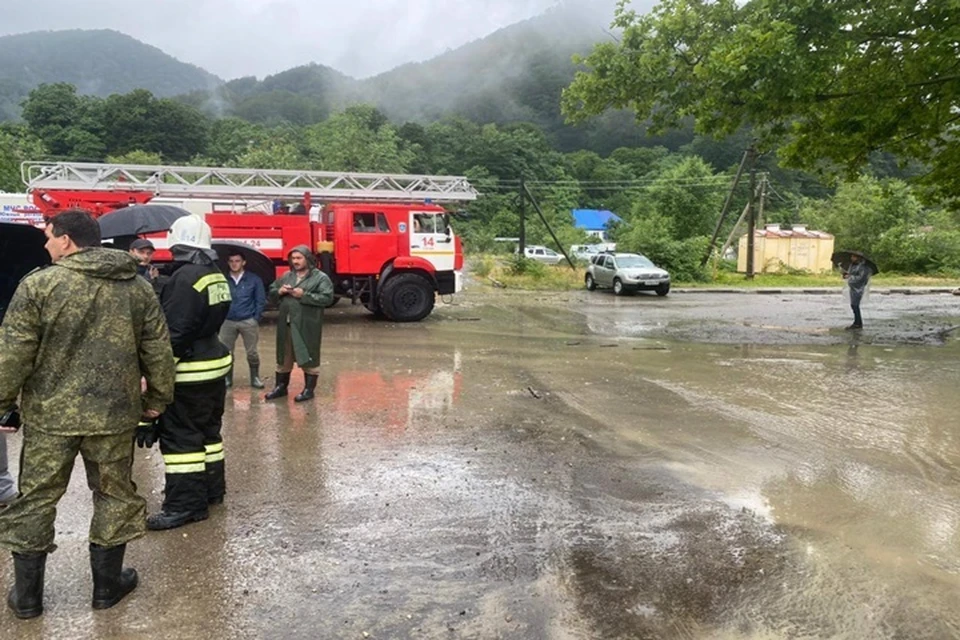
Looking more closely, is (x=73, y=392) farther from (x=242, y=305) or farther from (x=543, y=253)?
(x=543, y=253)

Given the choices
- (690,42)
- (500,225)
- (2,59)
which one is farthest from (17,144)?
(2,59)

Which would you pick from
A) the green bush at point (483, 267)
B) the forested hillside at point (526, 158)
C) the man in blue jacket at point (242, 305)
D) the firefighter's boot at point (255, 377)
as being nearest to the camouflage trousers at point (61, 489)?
the man in blue jacket at point (242, 305)

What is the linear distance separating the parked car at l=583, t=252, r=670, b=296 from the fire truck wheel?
1025 centimetres

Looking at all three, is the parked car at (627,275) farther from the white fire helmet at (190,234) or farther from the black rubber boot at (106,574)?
the black rubber boot at (106,574)

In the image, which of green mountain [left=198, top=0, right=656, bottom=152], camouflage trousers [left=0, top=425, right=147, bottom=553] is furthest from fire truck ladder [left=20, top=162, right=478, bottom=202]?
green mountain [left=198, top=0, right=656, bottom=152]

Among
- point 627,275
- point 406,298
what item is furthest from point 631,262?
point 406,298

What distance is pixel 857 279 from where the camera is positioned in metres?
13.6

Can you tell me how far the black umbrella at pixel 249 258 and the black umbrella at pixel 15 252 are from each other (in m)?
2.12

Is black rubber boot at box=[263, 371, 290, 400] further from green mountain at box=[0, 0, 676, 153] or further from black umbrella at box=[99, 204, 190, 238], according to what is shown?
green mountain at box=[0, 0, 676, 153]

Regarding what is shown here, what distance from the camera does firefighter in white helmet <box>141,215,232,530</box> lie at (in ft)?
12.6

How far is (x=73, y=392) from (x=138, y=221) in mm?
3875

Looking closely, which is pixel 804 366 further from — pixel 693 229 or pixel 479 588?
pixel 693 229

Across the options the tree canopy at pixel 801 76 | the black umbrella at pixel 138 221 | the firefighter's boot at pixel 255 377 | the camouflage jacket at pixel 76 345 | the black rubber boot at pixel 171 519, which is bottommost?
the black rubber boot at pixel 171 519

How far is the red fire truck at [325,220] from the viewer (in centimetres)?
1306
